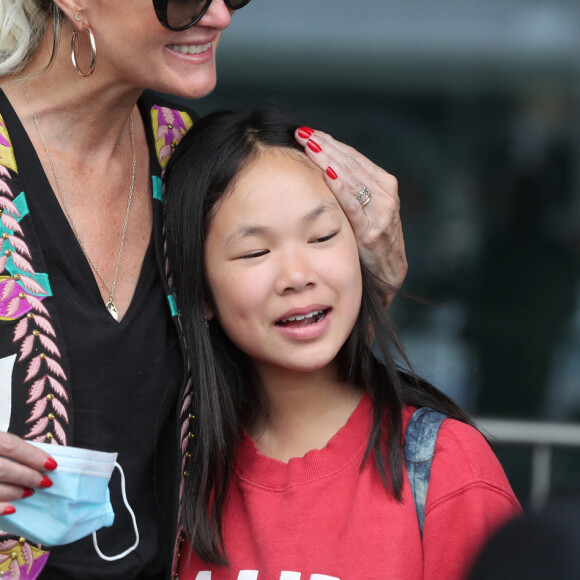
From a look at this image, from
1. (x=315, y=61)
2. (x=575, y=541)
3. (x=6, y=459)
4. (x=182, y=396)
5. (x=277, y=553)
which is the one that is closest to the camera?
(x=575, y=541)

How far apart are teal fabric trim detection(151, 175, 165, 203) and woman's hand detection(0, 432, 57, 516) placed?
2.17 feet

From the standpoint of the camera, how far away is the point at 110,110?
6.73ft

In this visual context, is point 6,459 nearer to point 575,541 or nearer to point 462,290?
point 575,541

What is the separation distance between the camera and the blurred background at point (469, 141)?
16.2 ft

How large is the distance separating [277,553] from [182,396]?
0.36 m

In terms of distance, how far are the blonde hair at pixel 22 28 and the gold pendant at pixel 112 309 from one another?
0.50 meters

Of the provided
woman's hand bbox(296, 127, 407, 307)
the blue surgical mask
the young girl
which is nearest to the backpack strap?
the young girl

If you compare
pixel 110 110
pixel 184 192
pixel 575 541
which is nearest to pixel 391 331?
pixel 184 192

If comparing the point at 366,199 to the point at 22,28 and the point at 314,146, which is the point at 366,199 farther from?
the point at 22,28

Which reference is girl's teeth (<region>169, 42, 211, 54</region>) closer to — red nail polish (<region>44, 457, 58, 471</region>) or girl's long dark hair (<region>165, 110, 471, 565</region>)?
girl's long dark hair (<region>165, 110, 471, 565</region>)

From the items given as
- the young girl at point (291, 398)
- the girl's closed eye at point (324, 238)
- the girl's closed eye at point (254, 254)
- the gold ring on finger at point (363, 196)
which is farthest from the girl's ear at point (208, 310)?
the gold ring on finger at point (363, 196)

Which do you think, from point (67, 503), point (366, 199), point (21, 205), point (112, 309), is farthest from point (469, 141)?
point (67, 503)

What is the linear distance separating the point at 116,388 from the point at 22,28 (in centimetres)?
76

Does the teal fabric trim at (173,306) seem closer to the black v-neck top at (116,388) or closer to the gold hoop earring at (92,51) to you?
the black v-neck top at (116,388)
